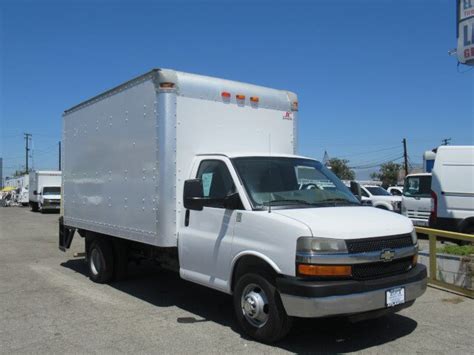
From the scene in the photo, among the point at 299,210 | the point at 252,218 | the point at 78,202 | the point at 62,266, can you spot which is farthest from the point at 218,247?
the point at 62,266

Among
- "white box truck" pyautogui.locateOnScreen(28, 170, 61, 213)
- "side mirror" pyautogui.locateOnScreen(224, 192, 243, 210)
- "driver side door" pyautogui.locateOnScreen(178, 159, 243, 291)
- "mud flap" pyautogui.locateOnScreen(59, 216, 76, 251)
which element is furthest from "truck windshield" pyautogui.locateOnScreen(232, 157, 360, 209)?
"white box truck" pyautogui.locateOnScreen(28, 170, 61, 213)

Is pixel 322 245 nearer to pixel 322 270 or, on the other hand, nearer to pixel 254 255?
pixel 322 270

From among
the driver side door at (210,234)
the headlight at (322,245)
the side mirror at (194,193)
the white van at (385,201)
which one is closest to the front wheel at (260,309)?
the driver side door at (210,234)

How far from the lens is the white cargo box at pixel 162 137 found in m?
6.66

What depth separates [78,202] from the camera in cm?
941

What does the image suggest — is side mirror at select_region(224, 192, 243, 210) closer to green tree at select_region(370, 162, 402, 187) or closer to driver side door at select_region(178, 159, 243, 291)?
driver side door at select_region(178, 159, 243, 291)

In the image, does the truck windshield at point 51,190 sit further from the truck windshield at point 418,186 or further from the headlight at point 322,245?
the headlight at point 322,245

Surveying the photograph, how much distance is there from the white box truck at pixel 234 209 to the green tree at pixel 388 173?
7422 cm

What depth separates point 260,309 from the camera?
5387mm

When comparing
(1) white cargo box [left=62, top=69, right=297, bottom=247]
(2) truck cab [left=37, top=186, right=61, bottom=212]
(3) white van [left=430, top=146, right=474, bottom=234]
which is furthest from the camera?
(2) truck cab [left=37, top=186, right=61, bottom=212]

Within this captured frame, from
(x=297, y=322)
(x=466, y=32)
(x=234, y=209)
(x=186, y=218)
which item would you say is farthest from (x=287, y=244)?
(x=466, y=32)

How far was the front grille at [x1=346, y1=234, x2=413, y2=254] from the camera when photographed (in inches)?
196

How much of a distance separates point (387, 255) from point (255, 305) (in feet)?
4.80

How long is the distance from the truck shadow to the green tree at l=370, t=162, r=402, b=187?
74.2 meters
